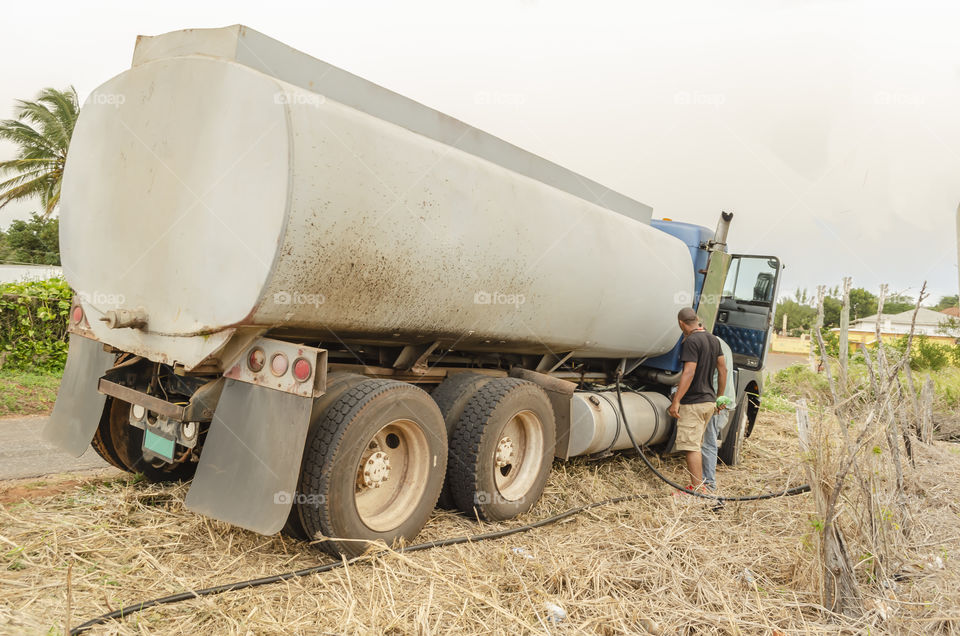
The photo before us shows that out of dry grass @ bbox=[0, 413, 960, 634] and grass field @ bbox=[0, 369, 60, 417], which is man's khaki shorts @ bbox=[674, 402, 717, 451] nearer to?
dry grass @ bbox=[0, 413, 960, 634]

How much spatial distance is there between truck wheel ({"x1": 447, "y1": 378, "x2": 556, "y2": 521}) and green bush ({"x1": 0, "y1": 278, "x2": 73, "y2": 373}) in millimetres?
7829

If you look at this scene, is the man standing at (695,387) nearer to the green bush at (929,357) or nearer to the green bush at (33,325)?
the green bush at (33,325)

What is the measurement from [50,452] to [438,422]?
4.12 metres

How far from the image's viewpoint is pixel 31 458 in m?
5.75

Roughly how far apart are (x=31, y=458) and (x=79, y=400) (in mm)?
1706

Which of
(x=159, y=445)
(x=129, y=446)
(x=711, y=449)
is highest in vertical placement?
(x=711, y=449)

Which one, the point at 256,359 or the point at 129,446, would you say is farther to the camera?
the point at 129,446

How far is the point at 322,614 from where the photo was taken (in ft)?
10.2

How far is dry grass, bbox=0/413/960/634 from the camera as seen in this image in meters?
3.07

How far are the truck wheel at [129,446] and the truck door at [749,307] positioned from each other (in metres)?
6.72

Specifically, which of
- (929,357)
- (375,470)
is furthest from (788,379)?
(375,470)

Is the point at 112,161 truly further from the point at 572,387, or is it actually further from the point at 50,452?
the point at 572,387

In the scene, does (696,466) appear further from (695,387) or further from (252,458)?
(252,458)

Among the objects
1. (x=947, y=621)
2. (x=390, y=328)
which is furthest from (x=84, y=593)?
(x=947, y=621)
